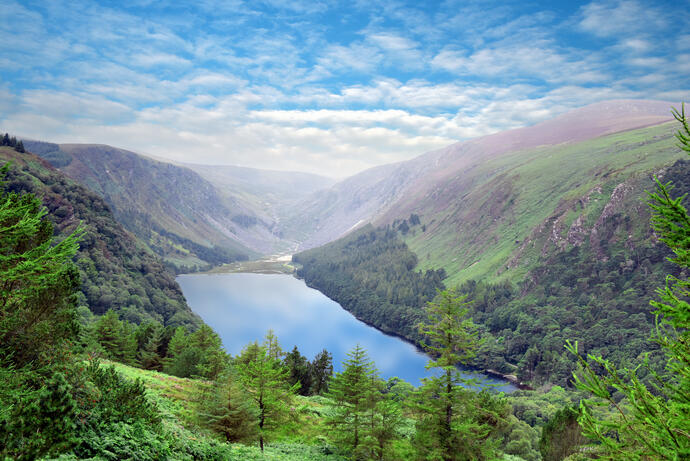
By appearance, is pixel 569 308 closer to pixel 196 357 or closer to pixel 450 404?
pixel 196 357

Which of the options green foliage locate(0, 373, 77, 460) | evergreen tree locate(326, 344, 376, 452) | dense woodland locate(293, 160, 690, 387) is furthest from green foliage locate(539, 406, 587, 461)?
dense woodland locate(293, 160, 690, 387)

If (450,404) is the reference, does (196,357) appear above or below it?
below

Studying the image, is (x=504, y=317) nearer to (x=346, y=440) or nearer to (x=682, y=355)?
(x=346, y=440)

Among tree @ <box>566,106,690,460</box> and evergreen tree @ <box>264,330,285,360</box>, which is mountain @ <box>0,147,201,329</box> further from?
tree @ <box>566,106,690,460</box>

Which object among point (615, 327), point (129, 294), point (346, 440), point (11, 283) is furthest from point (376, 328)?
point (11, 283)

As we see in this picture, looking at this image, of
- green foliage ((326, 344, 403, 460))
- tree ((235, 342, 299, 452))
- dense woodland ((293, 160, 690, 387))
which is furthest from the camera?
dense woodland ((293, 160, 690, 387))

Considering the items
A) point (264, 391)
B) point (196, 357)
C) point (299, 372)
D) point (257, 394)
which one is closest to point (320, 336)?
point (299, 372)
